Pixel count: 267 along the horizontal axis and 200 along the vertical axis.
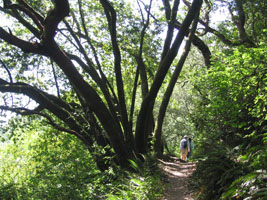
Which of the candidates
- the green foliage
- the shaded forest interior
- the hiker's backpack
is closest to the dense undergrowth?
the shaded forest interior

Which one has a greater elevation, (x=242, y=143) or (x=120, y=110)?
(x=120, y=110)

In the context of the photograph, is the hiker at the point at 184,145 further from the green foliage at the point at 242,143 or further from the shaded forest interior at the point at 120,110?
the green foliage at the point at 242,143

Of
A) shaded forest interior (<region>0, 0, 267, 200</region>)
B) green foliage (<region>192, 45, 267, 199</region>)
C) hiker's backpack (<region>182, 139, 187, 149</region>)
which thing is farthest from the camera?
hiker's backpack (<region>182, 139, 187, 149</region>)

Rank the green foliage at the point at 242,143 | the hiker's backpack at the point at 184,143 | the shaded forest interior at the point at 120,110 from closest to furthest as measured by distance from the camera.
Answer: the green foliage at the point at 242,143, the shaded forest interior at the point at 120,110, the hiker's backpack at the point at 184,143

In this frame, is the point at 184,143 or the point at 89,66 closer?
the point at 89,66

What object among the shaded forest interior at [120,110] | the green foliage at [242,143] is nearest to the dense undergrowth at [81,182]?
the shaded forest interior at [120,110]

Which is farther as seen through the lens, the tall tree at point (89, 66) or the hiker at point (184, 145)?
the hiker at point (184, 145)

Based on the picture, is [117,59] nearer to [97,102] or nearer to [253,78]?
[97,102]

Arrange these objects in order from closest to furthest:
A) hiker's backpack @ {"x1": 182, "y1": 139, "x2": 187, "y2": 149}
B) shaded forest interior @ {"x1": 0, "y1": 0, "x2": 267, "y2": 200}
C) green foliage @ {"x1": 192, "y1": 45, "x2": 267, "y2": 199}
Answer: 1. green foliage @ {"x1": 192, "y1": 45, "x2": 267, "y2": 199}
2. shaded forest interior @ {"x1": 0, "y1": 0, "x2": 267, "y2": 200}
3. hiker's backpack @ {"x1": 182, "y1": 139, "x2": 187, "y2": 149}

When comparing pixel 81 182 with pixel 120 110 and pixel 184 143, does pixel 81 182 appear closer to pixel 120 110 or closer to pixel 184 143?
pixel 120 110

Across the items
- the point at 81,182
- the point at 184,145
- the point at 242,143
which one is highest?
the point at 184,145

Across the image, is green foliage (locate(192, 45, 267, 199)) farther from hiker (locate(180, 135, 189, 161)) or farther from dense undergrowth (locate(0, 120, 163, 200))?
hiker (locate(180, 135, 189, 161))

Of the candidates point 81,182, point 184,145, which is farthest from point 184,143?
point 81,182

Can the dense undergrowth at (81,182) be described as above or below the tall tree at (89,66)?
below
